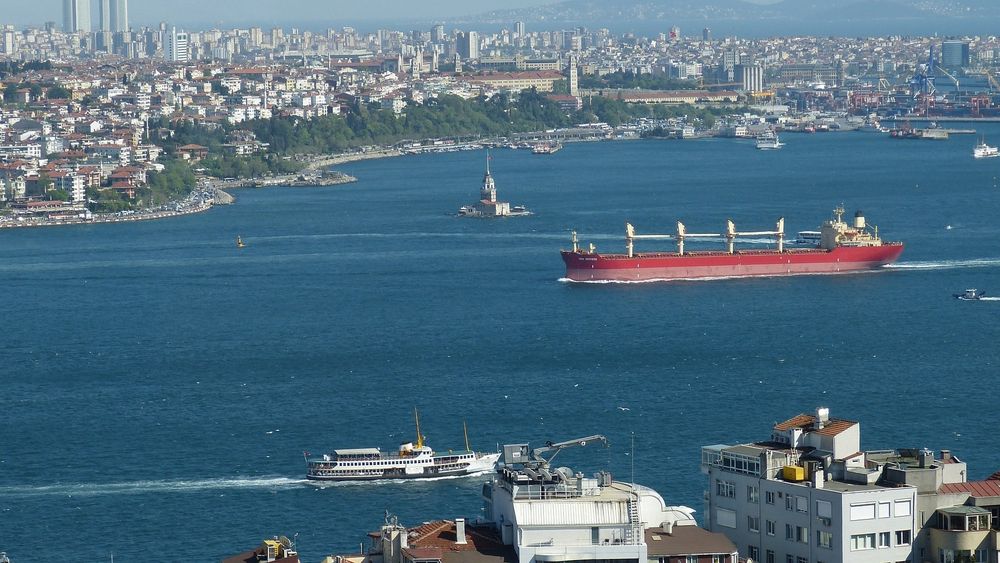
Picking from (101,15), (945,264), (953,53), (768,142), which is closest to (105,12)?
(101,15)

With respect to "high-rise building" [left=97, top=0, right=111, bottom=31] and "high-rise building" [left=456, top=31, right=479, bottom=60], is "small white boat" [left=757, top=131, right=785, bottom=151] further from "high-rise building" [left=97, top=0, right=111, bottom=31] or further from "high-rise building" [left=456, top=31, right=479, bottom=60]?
"high-rise building" [left=97, top=0, right=111, bottom=31]

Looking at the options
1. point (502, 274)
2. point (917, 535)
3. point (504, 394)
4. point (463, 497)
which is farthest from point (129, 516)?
point (502, 274)

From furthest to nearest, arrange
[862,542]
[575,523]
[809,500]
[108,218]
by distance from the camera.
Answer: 1. [108,218]
2. [809,500]
3. [862,542]
4. [575,523]

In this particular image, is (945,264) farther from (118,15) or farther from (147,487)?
(118,15)

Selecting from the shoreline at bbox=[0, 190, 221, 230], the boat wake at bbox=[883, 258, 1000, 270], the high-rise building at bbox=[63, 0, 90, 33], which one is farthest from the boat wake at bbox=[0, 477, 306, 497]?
the high-rise building at bbox=[63, 0, 90, 33]

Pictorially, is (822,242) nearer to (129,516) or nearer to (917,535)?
(129,516)

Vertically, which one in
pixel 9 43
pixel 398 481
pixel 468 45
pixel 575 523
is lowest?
pixel 468 45
